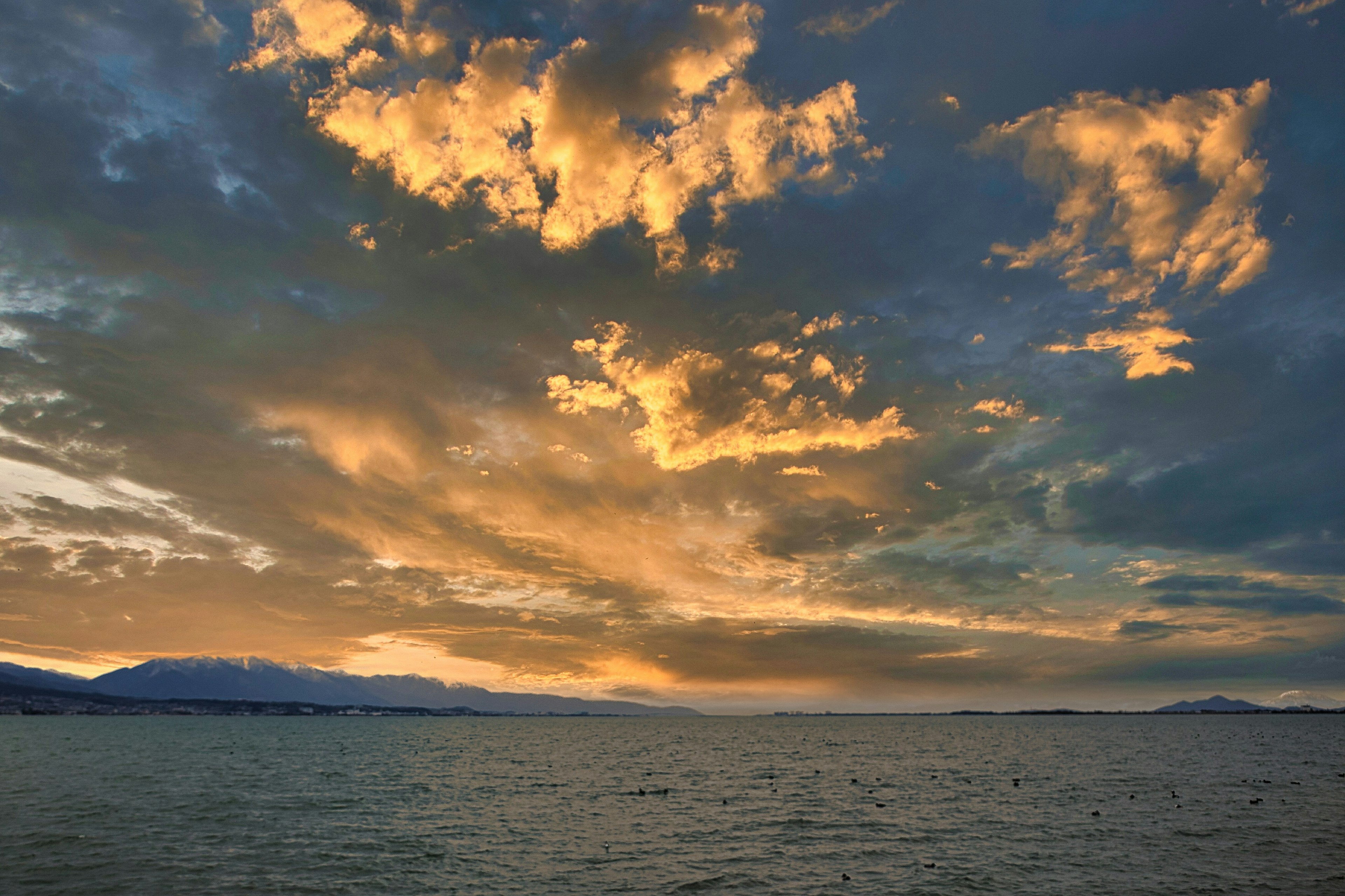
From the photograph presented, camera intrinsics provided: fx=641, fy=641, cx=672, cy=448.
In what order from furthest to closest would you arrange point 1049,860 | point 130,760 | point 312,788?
1. point 130,760
2. point 312,788
3. point 1049,860

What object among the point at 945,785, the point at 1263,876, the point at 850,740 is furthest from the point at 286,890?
the point at 850,740

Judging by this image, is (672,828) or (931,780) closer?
(672,828)

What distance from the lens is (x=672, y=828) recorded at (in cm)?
5441

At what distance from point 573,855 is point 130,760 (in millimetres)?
112590

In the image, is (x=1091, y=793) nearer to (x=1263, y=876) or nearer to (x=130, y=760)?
(x=1263, y=876)

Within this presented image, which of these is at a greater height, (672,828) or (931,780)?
(672,828)

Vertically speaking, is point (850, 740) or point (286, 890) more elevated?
point (286, 890)

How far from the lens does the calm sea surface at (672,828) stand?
38938 millimetres

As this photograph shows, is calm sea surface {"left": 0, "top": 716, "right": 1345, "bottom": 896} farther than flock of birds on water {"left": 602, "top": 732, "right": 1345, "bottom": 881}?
No

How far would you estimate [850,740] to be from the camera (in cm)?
19900

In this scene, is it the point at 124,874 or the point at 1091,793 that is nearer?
the point at 124,874

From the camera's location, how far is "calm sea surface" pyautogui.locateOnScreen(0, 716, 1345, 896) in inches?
1533

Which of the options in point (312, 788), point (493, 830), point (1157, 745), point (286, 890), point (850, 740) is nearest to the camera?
point (286, 890)

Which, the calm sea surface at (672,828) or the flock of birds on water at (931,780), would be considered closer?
the calm sea surface at (672,828)
